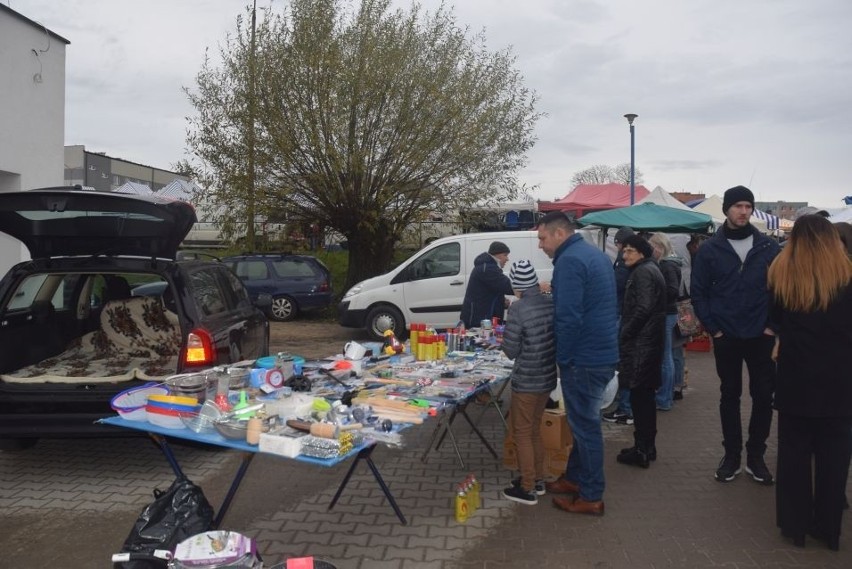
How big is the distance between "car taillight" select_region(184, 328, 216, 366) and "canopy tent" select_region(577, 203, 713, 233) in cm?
714

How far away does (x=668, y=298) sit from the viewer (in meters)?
6.72

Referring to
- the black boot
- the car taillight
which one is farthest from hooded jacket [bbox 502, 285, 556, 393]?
the car taillight

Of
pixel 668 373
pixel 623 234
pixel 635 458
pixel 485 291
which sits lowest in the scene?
pixel 635 458

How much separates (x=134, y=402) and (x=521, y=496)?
8.25 ft

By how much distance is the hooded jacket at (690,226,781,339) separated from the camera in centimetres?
472

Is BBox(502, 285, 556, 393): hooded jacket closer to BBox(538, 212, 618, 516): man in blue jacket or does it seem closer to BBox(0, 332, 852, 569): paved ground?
BBox(538, 212, 618, 516): man in blue jacket

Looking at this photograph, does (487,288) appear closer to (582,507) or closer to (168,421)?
(582,507)

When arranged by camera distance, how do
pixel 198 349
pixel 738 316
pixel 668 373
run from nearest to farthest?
pixel 738 316
pixel 198 349
pixel 668 373

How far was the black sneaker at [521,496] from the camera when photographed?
460 centimetres

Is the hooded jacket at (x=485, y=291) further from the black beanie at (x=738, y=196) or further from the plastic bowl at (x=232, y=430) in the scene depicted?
the plastic bowl at (x=232, y=430)

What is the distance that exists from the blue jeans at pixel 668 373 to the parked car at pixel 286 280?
9199 mm

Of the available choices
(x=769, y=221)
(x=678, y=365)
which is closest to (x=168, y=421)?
(x=678, y=365)

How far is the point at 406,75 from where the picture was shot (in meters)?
14.2

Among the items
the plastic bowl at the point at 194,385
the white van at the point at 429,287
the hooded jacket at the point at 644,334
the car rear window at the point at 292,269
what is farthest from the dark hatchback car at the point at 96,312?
the car rear window at the point at 292,269
